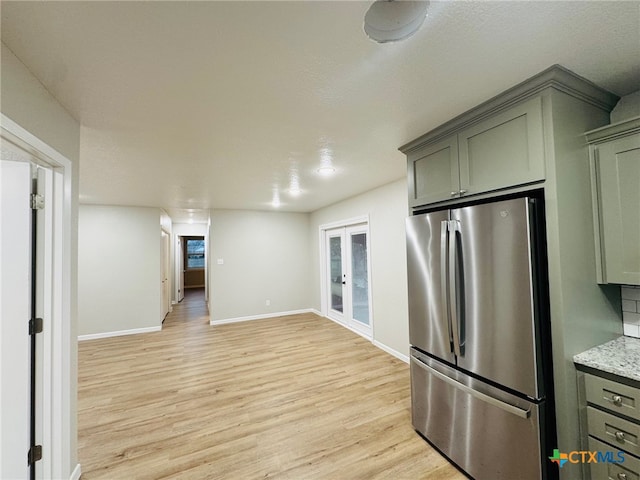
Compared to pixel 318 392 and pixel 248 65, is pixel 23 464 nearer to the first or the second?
pixel 318 392

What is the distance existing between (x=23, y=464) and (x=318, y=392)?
2.17 metres

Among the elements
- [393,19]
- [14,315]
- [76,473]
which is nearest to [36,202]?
[14,315]

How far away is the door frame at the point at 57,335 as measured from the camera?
5.09 ft

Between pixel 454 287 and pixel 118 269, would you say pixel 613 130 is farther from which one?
pixel 118 269

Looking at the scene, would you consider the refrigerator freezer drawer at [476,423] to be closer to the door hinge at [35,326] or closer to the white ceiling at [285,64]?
the white ceiling at [285,64]

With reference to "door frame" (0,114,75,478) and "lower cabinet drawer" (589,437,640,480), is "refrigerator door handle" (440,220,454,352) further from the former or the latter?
"door frame" (0,114,75,478)

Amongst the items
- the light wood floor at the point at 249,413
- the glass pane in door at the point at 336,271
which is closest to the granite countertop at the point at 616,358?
the light wood floor at the point at 249,413

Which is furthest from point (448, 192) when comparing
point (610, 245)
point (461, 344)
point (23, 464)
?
point (23, 464)

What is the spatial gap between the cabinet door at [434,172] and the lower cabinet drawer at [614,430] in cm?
144

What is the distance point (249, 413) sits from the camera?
2480 mm

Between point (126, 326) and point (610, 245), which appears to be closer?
point (610, 245)

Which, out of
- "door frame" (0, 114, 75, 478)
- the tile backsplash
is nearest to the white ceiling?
"door frame" (0, 114, 75, 478)

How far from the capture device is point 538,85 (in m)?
1.44

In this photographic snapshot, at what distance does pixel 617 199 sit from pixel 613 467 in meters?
1.39
